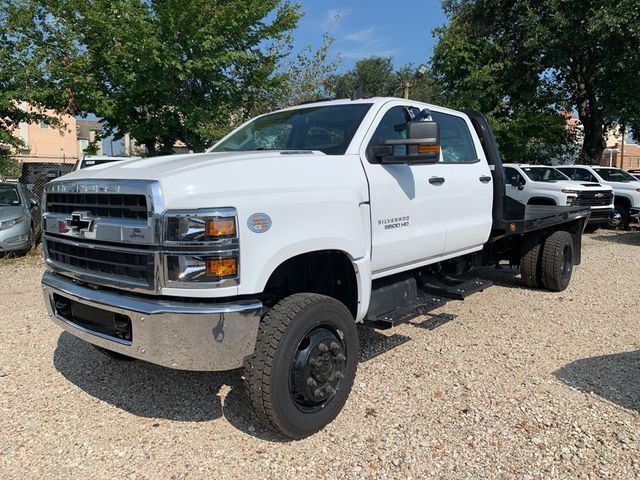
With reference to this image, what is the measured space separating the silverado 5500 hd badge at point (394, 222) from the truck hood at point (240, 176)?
0.29 m

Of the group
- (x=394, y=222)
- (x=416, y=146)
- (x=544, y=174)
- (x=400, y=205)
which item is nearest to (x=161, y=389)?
(x=394, y=222)

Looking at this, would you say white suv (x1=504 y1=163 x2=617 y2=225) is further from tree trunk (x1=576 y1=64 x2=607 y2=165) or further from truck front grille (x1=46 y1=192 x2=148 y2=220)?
truck front grille (x1=46 y1=192 x2=148 y2=220)

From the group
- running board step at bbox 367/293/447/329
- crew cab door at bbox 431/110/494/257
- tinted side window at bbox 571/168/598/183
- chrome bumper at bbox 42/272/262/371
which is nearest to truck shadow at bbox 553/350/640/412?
running board step at bbox 367/293/447/329

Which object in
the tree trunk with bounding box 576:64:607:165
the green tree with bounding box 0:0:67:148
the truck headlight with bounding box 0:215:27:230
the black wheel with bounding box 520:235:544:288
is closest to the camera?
the black wheel with bounding box 520:235:544:288

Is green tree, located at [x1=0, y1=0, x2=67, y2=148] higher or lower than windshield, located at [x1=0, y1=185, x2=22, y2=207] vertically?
higher

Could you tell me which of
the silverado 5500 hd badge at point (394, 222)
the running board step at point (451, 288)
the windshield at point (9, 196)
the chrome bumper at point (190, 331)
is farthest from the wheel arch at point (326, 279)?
the windshield at point (9, 196)

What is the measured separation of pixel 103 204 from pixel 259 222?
92 centimetres

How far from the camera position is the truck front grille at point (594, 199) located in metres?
12.7

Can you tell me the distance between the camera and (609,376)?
4.08 m

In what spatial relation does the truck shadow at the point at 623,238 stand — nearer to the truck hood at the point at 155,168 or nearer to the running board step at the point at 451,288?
the running board step at the point at 451,288

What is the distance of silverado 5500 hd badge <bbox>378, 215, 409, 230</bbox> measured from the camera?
368cm

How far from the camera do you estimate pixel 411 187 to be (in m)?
3.96

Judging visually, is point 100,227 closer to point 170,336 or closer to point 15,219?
point 170,336

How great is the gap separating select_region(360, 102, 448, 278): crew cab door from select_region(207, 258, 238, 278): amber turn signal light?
124 centimetres
